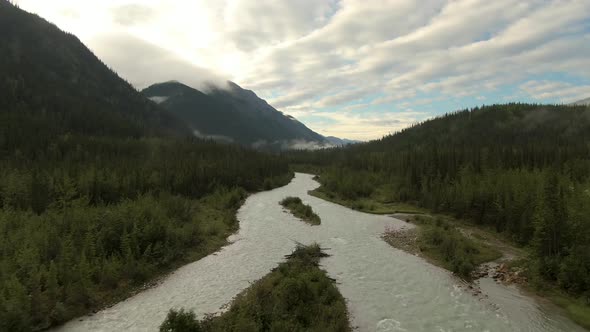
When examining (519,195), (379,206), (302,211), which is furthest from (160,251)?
(379,206)

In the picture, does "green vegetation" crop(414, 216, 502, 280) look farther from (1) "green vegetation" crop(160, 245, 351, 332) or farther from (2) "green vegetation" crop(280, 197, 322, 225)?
(2) "green vegetation" crop(280, 197, 322, 225)

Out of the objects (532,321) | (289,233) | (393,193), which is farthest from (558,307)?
(393,193)

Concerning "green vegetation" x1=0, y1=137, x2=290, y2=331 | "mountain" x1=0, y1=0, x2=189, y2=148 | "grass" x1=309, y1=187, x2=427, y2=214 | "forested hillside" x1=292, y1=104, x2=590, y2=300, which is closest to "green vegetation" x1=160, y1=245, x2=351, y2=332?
"green vegetation" x1=0, y1=137, x2=290, y2=331

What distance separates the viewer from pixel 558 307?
19859 mm

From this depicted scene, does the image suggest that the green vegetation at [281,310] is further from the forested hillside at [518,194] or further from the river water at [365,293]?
the forested hillside at [518,194]

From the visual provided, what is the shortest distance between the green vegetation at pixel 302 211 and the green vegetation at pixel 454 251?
14330 millimetres

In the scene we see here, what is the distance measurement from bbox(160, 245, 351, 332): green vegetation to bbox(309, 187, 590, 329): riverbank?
10.6 m

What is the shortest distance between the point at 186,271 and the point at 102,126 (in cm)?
15828

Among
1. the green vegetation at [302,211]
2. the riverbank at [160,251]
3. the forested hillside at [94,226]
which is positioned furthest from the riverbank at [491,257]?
the forested hillside at [94,226]

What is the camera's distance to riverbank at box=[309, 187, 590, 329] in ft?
66.3

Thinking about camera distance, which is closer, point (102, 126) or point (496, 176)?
point (496, 176)

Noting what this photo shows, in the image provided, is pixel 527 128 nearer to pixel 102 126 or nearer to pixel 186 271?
pixel 186 271

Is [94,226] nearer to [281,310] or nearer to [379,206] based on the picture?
[281,310]

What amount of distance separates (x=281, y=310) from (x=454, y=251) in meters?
19.4
